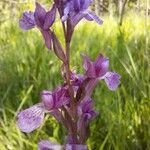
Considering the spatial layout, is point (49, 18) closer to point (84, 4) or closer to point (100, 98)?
point (84, 4)

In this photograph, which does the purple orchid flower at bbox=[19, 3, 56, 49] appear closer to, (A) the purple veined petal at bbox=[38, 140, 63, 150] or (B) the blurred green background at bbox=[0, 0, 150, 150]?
(A) the purple veined petal at bbox=[38, 140, 63, 150]

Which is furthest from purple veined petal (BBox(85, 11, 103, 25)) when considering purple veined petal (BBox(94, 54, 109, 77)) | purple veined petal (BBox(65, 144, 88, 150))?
purple veined petal (BBox(65, 144, 88, 150))

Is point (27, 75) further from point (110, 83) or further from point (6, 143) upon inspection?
point (110, 83)

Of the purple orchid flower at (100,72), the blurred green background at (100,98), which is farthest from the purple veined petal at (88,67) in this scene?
the blurred green background at (100,98)

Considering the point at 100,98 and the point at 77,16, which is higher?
the point at 77,16

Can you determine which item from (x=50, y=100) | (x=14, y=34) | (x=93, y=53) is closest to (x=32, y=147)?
(x=50, y=100)

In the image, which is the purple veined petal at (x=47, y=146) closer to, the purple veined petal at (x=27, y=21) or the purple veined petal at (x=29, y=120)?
the purple veined petal at (x=29, y=120)

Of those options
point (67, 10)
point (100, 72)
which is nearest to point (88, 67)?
point (100, 72)
